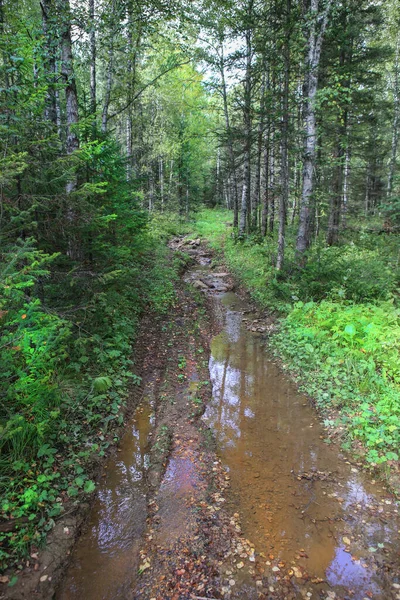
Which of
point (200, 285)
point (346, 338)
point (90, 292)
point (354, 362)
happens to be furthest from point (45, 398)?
point (200, 285)

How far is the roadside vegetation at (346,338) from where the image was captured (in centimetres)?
533

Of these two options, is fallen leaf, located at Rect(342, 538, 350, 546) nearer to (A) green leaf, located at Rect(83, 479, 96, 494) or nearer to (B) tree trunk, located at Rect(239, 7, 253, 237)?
(A) green leaf, located at Rect(83, 479, 96, 494)

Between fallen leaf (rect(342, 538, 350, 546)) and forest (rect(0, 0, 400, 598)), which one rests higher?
forest (rect(0, 0, 400, 598))

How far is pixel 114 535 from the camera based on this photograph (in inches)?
148

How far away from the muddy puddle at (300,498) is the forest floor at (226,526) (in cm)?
1

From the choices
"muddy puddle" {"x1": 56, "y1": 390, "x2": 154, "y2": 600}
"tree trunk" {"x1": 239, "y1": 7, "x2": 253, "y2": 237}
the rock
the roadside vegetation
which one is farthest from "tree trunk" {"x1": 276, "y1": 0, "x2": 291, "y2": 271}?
"muddy puddle" {"x1": 56, "y1": 390, "x2": 154, "y2": 600}

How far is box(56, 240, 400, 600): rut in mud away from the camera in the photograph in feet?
10.7

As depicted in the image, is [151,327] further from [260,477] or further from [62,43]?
[62,43]

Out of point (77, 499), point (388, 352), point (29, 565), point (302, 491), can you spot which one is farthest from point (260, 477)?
point (388, 352)

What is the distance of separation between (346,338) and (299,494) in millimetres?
3841

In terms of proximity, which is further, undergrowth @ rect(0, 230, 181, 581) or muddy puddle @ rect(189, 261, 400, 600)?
undergrowth @ rect(0, 230, 181, 581)

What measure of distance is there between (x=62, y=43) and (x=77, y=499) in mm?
8619

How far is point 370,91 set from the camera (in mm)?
14852

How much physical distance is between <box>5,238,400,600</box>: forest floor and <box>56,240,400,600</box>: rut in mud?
13 millimetres
